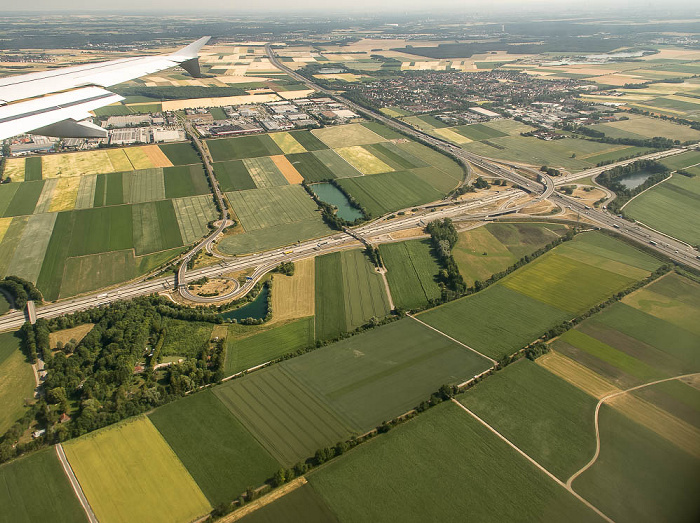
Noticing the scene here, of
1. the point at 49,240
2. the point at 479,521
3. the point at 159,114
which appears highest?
the point at 159,114

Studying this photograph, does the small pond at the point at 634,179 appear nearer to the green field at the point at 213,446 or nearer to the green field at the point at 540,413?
the green field at the point at 540,413

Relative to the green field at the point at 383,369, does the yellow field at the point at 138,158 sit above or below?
above

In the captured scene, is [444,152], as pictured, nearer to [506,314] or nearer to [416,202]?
[416,202]

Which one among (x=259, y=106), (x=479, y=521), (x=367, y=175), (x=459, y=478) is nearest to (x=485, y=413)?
(x=459, y=478)

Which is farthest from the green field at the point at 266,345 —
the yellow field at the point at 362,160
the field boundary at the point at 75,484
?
the yellow field at the point at 362,160

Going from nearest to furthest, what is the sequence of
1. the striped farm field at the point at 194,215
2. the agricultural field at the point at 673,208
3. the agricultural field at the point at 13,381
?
the agricultural field at the point at 13,381
the striped farm field at the point at 194,215
the agricultural field at the point at 673,208

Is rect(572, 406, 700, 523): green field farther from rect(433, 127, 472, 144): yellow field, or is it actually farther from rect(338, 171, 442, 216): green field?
rect(433, 127, 472, 144): yellow field

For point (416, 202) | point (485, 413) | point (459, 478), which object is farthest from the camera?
point (416, 202)

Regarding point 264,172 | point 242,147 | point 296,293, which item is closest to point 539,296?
point 296,293
